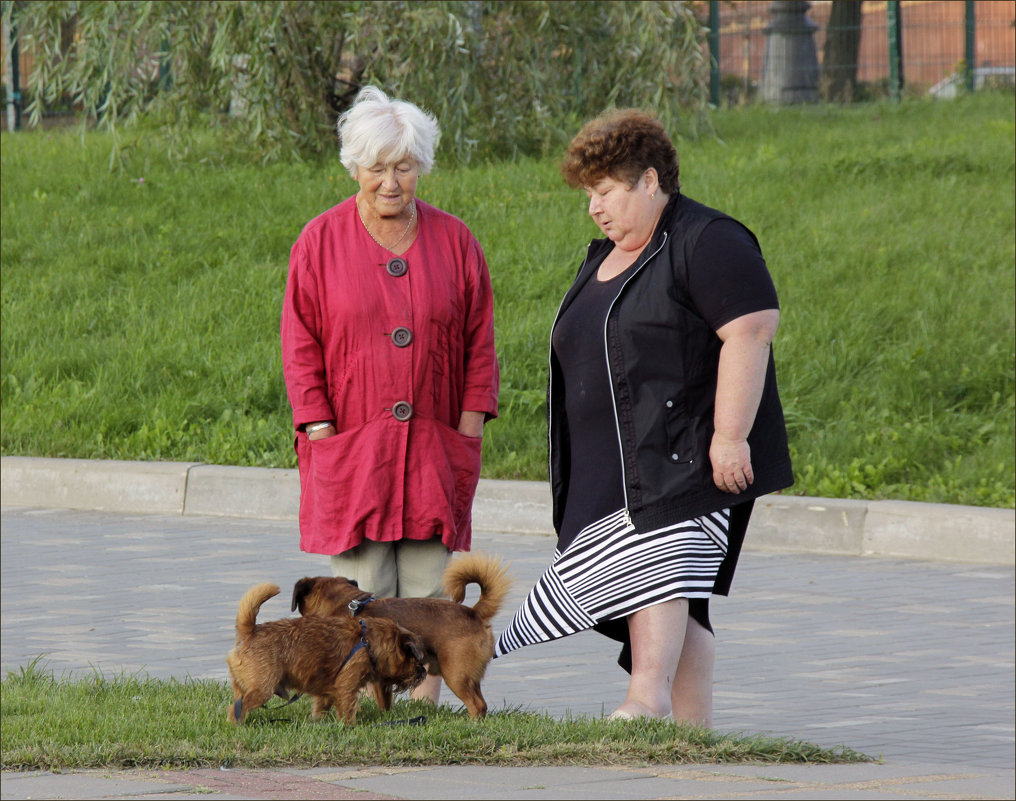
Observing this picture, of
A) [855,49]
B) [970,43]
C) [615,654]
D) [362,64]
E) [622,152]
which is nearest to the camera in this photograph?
[622,152]

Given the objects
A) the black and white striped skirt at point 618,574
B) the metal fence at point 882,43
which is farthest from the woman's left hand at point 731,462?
the metal fence at point 882,43

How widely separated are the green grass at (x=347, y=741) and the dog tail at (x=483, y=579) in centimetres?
32

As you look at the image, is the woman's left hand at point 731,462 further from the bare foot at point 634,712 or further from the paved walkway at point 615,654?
the paved walkway at point 615,654

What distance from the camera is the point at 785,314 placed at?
1078 cm

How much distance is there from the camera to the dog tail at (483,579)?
4.54m

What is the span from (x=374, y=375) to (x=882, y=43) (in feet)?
55.3

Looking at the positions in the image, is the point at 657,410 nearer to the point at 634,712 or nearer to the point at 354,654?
the point at 634,712

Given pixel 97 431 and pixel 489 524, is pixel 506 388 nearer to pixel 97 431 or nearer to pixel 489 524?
pixel 489 524

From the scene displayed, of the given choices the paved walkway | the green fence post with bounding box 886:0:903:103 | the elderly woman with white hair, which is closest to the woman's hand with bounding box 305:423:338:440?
the elderly woman with white hair

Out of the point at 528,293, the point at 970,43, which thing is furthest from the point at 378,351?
the point at 970,43

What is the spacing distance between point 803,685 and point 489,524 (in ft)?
10.6

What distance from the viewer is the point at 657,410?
428cm

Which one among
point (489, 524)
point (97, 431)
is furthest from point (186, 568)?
point (97, 431)

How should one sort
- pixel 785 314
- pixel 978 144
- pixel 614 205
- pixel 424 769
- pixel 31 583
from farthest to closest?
pixel 978 144 → pixel 785 314 → pixel 31 583 → pixel 614 205 → pixel 424 769
